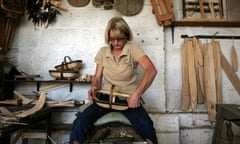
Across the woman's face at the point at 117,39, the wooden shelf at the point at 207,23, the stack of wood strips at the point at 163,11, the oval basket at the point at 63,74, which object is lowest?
the oval basket at the point at 63,74

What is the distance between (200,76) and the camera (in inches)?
104

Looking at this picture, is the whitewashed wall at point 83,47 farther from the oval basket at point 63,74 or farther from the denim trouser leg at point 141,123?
the denim trouser leg at point 141,123

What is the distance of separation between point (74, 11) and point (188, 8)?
141cm

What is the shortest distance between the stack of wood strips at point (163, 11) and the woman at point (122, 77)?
2.55 feet

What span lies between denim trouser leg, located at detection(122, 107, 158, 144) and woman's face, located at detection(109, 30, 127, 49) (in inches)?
22.2

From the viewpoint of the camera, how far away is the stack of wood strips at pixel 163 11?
2.50 meters

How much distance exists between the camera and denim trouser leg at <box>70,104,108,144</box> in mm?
1558

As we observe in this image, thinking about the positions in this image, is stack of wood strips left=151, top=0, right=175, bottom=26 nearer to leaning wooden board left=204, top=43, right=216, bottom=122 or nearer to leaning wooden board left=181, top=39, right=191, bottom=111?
leaning wooden board left=181, top=39, right=191, bottom=111

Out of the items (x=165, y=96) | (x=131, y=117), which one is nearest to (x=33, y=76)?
(x=131, y=117)

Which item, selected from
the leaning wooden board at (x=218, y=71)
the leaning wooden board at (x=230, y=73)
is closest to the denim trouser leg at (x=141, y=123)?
the leaning wooden board at (x=218, y=71)

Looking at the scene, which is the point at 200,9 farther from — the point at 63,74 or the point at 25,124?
the point at 25,124

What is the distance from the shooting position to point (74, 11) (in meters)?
2.63

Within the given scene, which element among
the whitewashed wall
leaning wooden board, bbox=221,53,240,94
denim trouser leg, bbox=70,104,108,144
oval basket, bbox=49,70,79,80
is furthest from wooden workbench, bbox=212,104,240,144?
oval basket, bbox=49,70,79,80

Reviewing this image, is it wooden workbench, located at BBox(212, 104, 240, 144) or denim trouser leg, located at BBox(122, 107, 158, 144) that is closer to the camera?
denim trouser leg, located at BBox(122, 107, 158, 144)
